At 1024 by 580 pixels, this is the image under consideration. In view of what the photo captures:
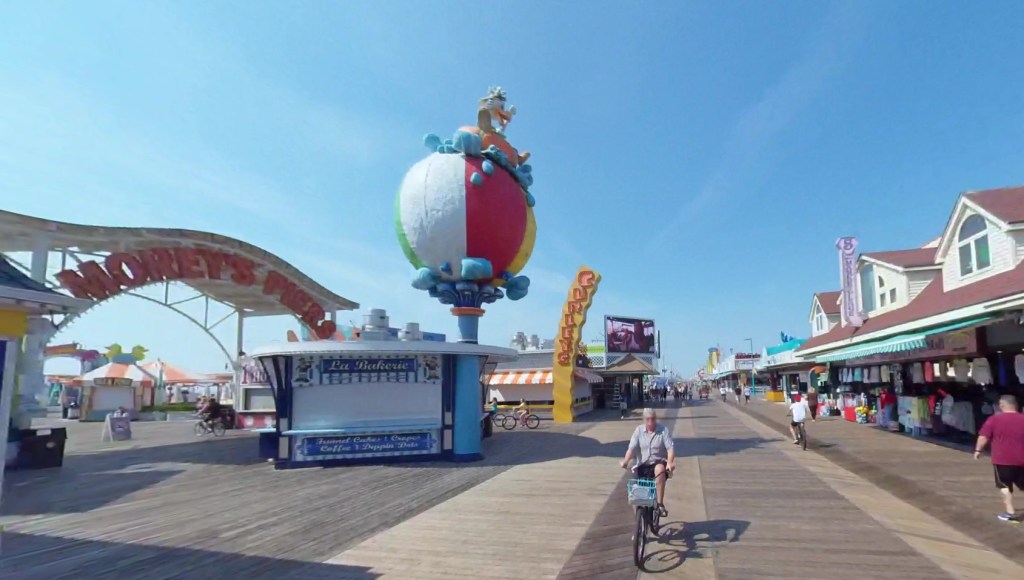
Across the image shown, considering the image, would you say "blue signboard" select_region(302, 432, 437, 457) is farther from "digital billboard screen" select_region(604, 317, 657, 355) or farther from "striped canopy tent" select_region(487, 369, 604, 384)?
"digital billboard screen" select_region(604, 317, 657, 355)

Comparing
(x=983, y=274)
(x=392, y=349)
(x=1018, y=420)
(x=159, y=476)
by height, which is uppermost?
(x=983, y=274)

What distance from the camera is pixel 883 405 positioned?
20.5m

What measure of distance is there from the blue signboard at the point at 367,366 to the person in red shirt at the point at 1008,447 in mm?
11440

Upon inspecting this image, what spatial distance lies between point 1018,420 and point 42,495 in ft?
51.7

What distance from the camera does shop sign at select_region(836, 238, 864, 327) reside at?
65.1 ft

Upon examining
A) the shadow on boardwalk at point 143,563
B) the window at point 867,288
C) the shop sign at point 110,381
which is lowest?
the shadow on boardwalk at point 143,563

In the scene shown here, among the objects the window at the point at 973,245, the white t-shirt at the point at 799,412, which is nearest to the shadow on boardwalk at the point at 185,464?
the white t-shirt at the point at 799,412

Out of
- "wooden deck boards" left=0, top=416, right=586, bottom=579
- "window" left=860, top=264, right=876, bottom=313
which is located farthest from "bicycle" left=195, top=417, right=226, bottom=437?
"window" left=860, top=264, right=876, bottom=313

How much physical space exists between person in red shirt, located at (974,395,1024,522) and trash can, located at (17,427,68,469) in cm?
1884

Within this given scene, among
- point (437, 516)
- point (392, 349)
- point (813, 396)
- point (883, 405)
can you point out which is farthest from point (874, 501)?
point (813, 396)

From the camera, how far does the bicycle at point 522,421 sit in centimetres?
2484

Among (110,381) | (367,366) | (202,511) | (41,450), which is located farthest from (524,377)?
(110,381)

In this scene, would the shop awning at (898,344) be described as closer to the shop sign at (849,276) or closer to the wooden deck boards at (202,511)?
the shop sign at (849,276)

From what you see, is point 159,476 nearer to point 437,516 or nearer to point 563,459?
point 437,516
